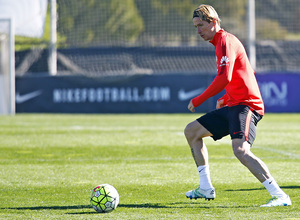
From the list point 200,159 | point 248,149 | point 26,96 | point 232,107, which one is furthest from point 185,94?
point 248,149

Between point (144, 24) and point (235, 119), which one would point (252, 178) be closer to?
point (235, 119)

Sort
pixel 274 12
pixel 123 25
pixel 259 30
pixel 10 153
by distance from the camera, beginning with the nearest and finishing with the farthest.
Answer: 1. pixel 10 153
2. pixel 274 12
3. pixel 123 25
4. pixel 259 30

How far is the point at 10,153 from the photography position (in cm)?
959

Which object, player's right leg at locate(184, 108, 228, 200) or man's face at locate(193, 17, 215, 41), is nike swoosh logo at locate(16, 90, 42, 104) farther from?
man's face at locate(193, 17, 215, 41)

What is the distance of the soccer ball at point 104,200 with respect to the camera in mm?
5074

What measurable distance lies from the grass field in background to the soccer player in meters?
0.23

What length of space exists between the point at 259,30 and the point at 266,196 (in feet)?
76.7

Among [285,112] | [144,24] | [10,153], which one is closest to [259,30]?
[144,24]

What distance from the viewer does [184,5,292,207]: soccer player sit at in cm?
524

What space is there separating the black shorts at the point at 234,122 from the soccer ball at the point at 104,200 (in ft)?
3.67

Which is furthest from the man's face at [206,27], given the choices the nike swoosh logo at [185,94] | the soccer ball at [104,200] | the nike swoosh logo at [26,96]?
the nike swoosh logo at [26,96]

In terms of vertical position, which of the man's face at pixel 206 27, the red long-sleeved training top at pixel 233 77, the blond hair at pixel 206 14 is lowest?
the red long-sleeved training top at pixel 233 77

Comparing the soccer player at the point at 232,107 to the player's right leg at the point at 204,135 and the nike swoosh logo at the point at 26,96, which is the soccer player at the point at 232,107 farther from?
the nike swoosh logo at the point at 26,96

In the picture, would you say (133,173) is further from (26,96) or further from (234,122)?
(26,96)
